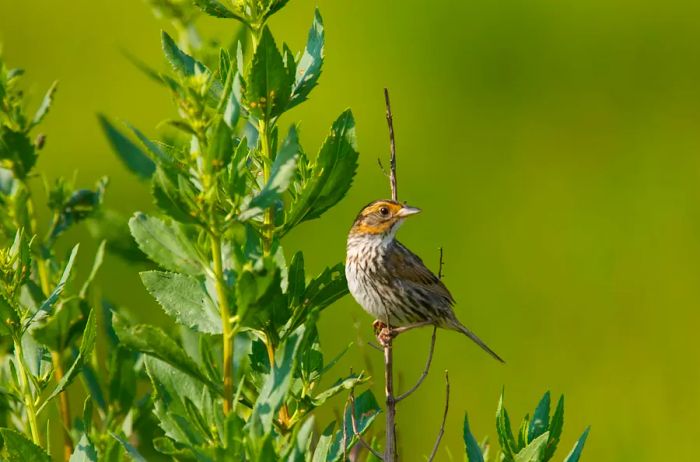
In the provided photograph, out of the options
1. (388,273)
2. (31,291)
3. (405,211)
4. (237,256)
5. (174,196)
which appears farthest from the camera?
(388,273)

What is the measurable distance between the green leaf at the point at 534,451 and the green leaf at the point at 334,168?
0.33 meters

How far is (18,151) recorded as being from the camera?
1.76m

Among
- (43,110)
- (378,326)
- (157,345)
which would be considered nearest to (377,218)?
(378,326)

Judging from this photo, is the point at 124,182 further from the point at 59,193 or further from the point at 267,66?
the point at 267,66

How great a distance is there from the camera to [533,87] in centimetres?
603

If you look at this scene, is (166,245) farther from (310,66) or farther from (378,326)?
(378,326)

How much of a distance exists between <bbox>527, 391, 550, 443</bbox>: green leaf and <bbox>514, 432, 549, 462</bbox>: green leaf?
99 mm

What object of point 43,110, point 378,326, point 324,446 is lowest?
point 378,326

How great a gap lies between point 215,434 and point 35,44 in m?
5.68

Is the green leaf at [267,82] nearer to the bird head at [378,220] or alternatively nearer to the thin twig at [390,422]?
the thin twig at [390,422]

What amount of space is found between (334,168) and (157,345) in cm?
27

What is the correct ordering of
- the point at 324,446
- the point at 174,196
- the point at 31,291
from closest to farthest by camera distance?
the point at 174,196
the point at 324,446
the point at 31,291

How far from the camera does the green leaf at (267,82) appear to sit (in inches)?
48.5

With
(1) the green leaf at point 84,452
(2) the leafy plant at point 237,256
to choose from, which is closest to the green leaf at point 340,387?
(2) the leafy plant at point 237,256
